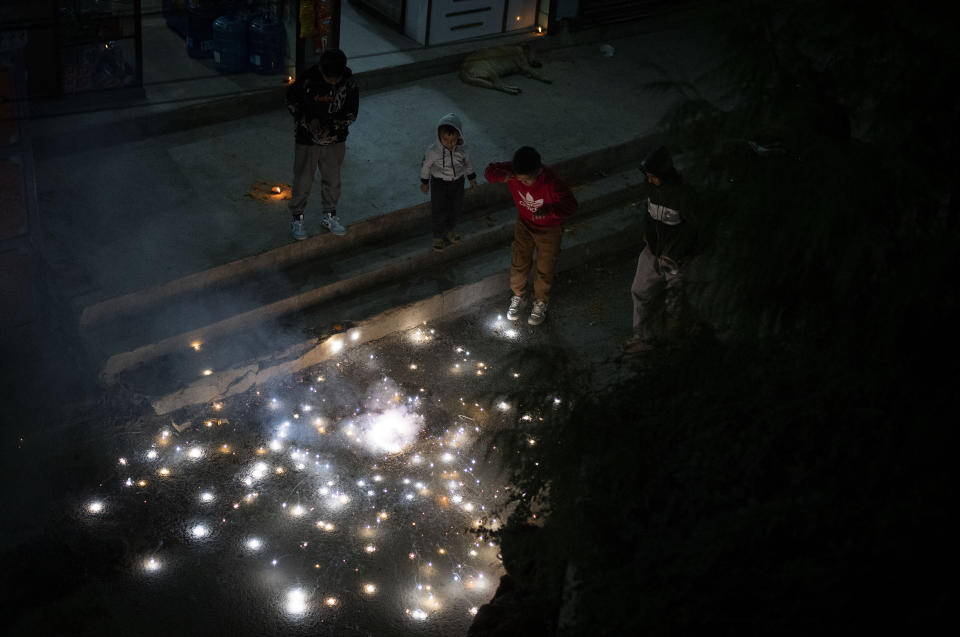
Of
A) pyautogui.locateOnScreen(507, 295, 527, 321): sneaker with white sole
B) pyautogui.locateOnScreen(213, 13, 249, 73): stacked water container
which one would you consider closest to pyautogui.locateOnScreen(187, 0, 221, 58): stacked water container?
pyautogui.locateOnScreen(213, 13, 249, 73): stacked water container

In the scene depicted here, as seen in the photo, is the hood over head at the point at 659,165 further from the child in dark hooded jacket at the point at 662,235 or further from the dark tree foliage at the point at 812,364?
the dark tree foliage at the point at 812,364

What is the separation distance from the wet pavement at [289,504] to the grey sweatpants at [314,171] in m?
1.42

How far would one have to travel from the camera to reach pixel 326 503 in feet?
22.4

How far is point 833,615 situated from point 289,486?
436 centimetres

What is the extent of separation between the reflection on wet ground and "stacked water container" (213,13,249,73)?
436 cm

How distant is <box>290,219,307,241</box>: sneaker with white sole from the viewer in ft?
27.4

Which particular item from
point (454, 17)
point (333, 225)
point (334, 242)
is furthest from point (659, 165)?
point (454, 17)

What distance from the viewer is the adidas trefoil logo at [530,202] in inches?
307

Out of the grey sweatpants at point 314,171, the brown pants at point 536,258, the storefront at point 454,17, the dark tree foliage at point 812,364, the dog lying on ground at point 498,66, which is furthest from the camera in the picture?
the storefront at point 454,17

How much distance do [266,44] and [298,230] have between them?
3197mm

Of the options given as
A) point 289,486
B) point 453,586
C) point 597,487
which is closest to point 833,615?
point 597,487

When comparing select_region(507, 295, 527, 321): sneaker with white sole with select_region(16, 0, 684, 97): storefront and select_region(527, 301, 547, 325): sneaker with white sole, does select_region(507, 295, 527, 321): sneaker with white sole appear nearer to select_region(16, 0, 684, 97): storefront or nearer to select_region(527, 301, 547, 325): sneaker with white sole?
select_region(527, 301, 547, 325): sneaker with white sole

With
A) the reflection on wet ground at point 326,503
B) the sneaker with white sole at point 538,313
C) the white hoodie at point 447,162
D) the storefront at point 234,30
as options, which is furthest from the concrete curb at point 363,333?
the storefront at point 234,30

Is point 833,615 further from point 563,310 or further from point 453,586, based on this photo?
point 563,310
